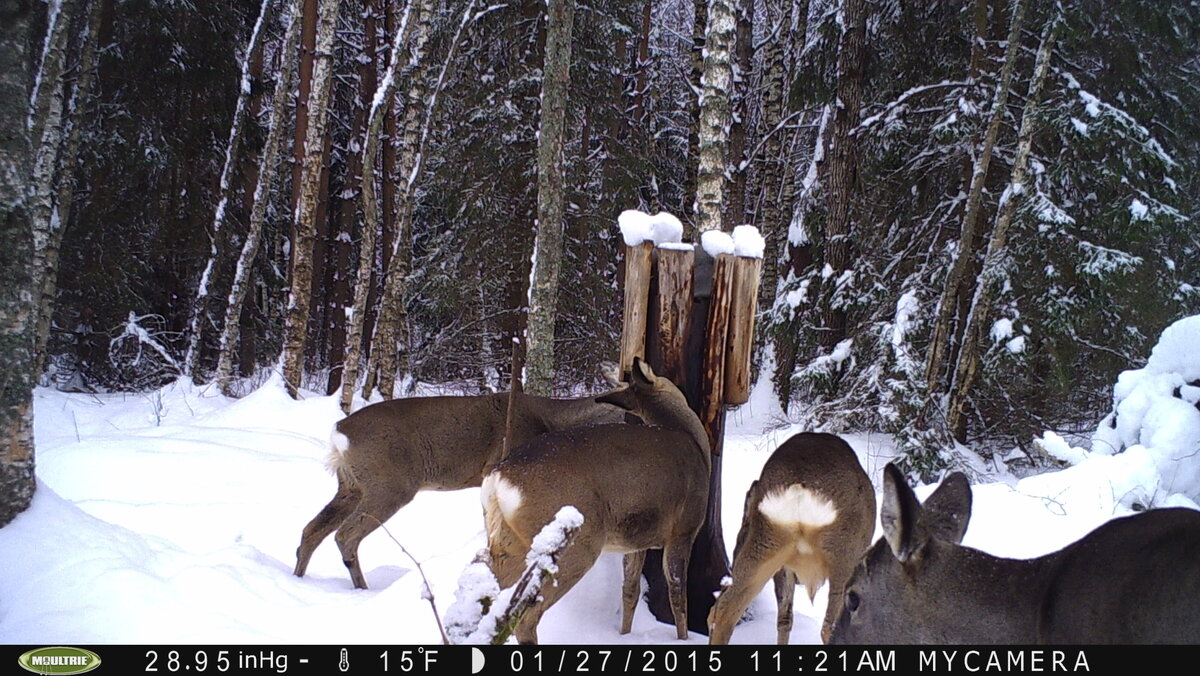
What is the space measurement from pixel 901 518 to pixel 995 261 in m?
8.31

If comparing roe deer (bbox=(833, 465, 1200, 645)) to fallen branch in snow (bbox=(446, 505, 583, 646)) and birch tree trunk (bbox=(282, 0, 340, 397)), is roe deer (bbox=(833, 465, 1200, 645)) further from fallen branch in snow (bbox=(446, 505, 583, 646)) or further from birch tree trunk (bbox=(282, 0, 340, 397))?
birch tree trunk (bbox=(282, 0, 340, 397))

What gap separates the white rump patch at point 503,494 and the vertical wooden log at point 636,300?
3.94ft

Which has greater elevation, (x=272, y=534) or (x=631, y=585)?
(x=631, y=585)

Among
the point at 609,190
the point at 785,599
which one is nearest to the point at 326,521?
the point at 785,599

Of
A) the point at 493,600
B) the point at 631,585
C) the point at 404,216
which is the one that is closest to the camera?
the point at 493,600

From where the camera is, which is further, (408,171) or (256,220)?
(256,220)

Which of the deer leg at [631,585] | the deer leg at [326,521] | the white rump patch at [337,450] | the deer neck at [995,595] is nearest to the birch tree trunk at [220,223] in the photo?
the white rump patch at [337,450]

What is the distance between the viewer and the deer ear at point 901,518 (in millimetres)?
1929

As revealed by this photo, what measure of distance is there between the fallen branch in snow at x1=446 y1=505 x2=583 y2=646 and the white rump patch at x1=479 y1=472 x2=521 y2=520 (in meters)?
0.62

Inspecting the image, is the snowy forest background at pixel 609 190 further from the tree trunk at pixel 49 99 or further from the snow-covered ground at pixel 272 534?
the snow-covered ground at pixel 272 534

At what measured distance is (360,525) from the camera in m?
4.86
